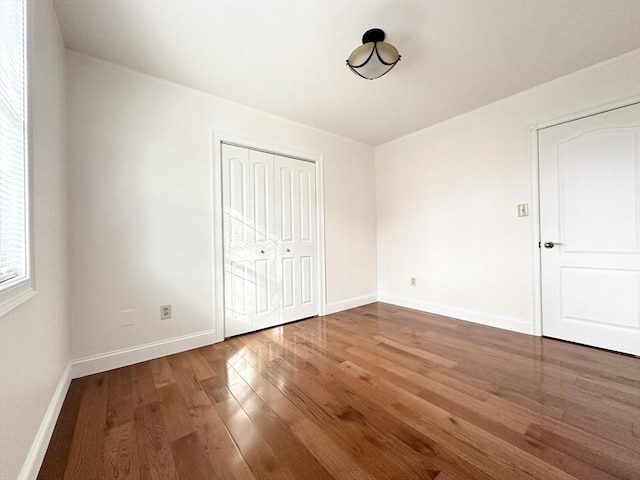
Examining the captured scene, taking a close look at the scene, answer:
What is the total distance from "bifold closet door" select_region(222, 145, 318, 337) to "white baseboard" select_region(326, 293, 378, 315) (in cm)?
23

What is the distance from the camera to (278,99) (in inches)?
102

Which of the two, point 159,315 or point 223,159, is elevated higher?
point 223,159

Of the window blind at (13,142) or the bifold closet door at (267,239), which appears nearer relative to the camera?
the window blind at (13,142)

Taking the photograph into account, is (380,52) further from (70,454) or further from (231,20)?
(70,454)

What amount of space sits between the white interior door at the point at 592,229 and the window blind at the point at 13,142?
3.70 meters

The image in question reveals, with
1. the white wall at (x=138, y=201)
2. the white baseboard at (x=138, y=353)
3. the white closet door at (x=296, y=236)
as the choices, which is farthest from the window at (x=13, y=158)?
the white closet door at (x=296, y=236)

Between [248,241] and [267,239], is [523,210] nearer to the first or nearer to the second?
[267,239]

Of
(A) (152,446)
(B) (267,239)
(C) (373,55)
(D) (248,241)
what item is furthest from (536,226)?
(A) (152,446)

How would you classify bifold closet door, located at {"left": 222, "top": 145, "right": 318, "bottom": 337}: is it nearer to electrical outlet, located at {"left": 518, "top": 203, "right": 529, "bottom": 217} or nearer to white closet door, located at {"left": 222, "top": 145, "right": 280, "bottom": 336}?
white closet door, located at {"left": 222, "top": 145, "right": 280, "bottom": 336}

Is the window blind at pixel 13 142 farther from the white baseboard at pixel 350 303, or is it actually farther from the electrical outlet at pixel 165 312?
the white baseboard at pixel 350 303

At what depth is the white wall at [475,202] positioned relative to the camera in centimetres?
236

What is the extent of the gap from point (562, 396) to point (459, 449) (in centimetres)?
92

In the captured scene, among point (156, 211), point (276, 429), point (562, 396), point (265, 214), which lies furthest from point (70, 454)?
point (562, 396)

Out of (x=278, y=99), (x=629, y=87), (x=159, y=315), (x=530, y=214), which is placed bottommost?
(x=159, y=315)
